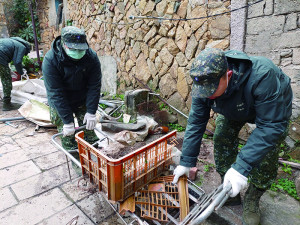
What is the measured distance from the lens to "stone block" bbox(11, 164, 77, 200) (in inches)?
109

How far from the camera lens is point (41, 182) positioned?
296 cm

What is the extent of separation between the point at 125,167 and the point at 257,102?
1.24m

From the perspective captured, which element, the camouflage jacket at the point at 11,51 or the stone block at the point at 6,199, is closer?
the stone block at the point at 6,199

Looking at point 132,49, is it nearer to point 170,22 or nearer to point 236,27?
point 170,22

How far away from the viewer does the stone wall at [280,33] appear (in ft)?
9.29

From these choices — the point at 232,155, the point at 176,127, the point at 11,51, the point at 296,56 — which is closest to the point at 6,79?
the point at 11,51

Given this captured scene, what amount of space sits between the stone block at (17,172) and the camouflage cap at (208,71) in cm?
283

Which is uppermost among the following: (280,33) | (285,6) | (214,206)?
(285,6)

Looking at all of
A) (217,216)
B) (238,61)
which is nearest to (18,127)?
(217,216)

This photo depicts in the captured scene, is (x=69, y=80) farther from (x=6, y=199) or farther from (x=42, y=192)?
(x=6, y=199)

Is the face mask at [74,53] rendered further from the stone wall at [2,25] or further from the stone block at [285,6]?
the stone wall at [2,25]

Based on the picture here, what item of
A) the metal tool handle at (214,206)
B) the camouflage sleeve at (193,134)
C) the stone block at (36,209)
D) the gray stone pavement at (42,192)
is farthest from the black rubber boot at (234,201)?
the stone block at (36,209)

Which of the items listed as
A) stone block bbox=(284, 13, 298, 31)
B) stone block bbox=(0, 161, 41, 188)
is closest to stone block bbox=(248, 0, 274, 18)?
stone block bbox=(284, 13, 298, 31)

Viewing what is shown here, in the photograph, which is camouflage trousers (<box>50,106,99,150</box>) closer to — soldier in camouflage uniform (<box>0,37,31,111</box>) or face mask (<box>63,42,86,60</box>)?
face mask (<box>63,42,86,60</box>)
